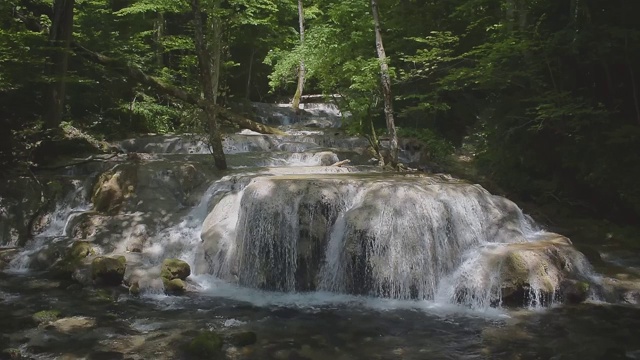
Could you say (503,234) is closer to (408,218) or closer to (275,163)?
(408,218)

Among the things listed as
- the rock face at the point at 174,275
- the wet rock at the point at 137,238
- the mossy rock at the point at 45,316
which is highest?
the wet rock at the point at 137,238

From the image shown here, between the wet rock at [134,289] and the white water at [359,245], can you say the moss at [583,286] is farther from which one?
the wet rock at [134,289]

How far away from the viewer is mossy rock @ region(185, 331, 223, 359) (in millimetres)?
5684

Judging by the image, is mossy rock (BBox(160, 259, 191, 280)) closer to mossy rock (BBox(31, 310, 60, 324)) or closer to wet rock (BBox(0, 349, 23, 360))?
mossy rock (BBox(31, 310, 60, 324))

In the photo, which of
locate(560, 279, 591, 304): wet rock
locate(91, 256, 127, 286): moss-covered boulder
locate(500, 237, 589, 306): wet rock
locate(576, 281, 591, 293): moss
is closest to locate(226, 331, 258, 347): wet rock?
locate(91, 256, 127, 286): moss-covered boulder

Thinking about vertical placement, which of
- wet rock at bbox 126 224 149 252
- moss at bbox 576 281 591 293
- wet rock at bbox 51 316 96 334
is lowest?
wet rock at bbox 51 316 96 334

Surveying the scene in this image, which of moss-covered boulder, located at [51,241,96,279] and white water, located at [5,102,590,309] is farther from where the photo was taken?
moss-covered boulder, located at [51,241,96,279]

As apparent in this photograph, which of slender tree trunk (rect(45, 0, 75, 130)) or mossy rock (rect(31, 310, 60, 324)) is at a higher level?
slender tree trunk (rect(45, 0, 75, 130))

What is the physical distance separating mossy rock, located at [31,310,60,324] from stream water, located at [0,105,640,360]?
0.09m

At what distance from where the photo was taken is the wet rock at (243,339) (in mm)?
6086

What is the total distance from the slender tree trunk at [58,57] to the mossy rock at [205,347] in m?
9.33

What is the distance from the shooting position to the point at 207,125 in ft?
43.6

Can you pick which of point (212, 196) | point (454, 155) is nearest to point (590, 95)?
point (454, 155)

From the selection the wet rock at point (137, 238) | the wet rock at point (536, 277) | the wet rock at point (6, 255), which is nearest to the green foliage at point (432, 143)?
the wet rock at point (536, 277)
